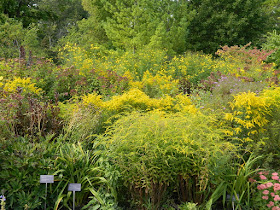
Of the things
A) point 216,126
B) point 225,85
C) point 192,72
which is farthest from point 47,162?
point 192,72

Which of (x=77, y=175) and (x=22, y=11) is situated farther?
(x=22, y=11)

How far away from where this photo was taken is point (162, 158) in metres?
3.01

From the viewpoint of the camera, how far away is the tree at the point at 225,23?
2069cm

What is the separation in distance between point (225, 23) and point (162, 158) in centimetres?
1978

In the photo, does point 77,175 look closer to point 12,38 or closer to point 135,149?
point 135,149

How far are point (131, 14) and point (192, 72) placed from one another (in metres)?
→ 7.51

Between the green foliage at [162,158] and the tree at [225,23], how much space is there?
18433mm

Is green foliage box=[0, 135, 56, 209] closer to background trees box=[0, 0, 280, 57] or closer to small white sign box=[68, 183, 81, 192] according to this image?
small white sign box=[68, 183, 81, 192]

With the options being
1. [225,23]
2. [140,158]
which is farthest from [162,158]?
[225,23]

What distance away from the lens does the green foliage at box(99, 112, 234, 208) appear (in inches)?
117

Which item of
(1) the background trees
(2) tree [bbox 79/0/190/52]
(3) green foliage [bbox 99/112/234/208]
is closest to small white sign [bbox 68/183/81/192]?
(3) green foliage [bbox 99/112/234/208]

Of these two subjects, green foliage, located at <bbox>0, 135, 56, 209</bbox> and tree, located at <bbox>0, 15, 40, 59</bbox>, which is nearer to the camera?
green foliage, located at <bbox>0, 135, 56, 209</bbox>

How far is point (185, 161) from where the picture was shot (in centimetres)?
312

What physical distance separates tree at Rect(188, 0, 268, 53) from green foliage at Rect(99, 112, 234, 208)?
1843 cm
